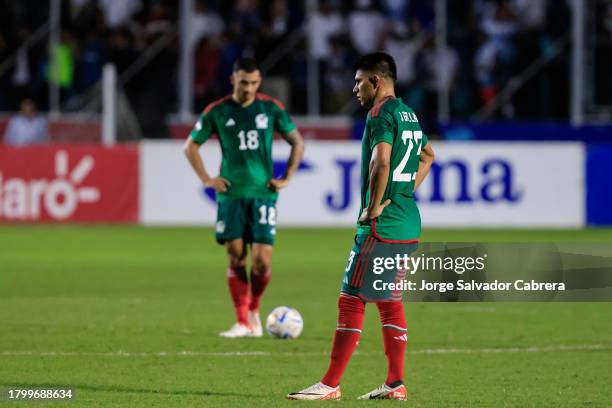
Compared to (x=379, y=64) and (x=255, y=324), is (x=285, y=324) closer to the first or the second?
(x=255, y=324)

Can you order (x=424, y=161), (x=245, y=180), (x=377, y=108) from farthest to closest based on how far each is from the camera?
(x=245, y=180) → (x=424, y=161) → (x=377, y=108)

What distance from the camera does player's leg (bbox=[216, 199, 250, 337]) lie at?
1093cm

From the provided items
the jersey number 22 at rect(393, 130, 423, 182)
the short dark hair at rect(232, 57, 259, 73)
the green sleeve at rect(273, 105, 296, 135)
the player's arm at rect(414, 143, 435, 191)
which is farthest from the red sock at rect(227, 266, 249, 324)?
the jersey number 22 at rect(393, 130, 423, 182)

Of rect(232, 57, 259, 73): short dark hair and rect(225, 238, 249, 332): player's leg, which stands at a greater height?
rect(232, 57, 259, 73): short dark hair

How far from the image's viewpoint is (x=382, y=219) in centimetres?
752

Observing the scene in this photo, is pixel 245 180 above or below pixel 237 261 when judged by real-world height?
above

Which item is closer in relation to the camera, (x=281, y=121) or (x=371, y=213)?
(x=371, y=213)

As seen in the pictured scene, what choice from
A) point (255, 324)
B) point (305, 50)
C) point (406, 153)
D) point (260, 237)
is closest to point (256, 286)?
point (255, 324)

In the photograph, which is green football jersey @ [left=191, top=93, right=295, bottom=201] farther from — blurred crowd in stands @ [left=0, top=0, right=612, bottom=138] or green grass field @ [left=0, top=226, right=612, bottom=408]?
blurred crowd in stands @ [left=0, top=0, right=612, bottom=138]

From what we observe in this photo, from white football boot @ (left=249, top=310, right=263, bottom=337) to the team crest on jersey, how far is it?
59.2 inches

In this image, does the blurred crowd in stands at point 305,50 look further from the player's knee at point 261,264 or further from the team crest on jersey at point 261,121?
the player's knee at point 261,264

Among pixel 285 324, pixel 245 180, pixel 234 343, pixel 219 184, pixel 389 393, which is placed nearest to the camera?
pixel 389 393

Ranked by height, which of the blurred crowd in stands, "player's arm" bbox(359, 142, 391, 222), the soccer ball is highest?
the blurred crowd in stands

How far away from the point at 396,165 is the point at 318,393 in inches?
52.1
